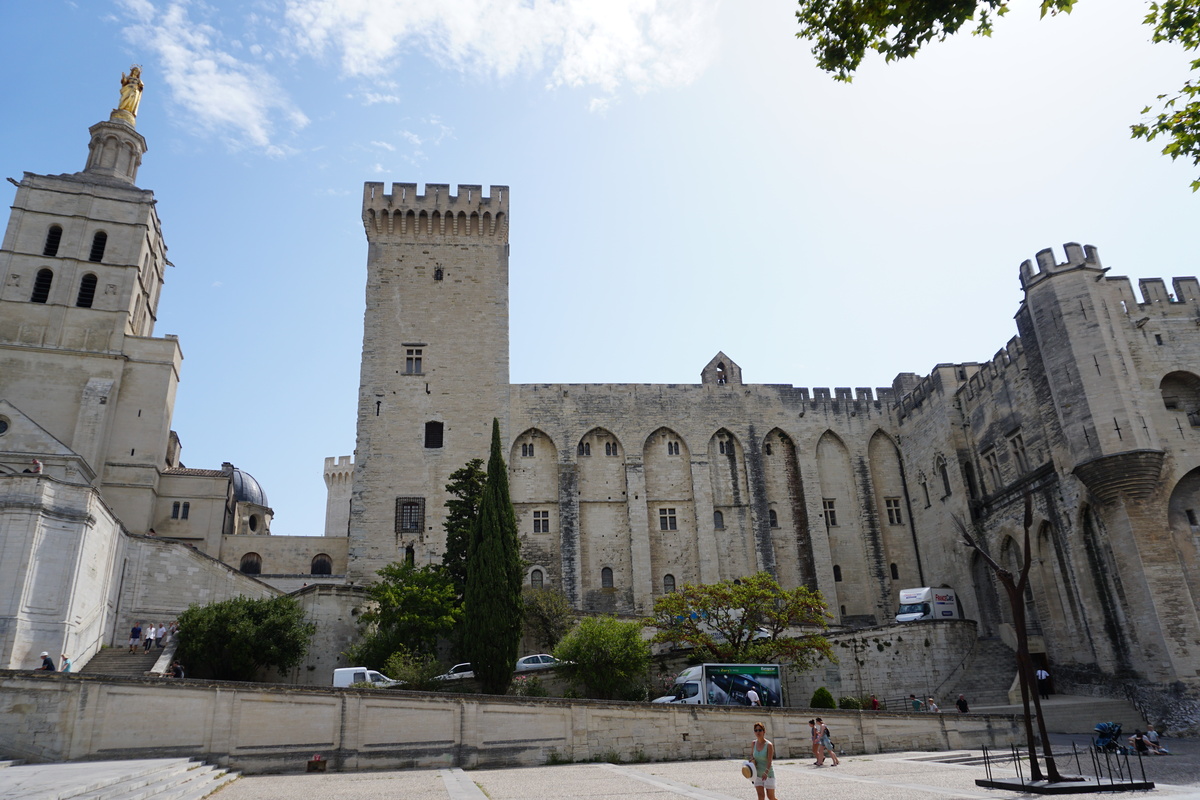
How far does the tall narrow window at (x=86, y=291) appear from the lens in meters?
35.3

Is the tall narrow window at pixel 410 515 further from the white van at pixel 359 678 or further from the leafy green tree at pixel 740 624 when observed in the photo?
the leafy green tree at pixel 740 624

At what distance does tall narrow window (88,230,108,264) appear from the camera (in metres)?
36.7

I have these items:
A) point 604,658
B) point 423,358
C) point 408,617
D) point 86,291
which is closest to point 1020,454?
point 604,658

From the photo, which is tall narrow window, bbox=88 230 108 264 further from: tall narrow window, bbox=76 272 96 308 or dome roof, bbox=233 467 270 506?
dome roof, bbox=233 467 270 506

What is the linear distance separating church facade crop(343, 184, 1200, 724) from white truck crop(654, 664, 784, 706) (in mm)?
9350

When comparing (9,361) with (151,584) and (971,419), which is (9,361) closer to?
(151,584)

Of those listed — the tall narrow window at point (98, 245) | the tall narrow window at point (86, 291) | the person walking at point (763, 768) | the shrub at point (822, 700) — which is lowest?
the person walking at point (763, 768)

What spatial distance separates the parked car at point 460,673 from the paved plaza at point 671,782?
7.97 metres

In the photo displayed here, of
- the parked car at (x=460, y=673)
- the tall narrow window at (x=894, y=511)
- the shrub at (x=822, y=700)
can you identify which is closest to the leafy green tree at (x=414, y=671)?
the parked car at (x=460, y=673)

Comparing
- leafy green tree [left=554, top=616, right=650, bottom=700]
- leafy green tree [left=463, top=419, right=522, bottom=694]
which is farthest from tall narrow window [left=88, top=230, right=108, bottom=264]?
leafy green tree [left=554, top=616, right=650, bottom=700]

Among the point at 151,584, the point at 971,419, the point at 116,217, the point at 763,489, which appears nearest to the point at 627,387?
the point at 763,489

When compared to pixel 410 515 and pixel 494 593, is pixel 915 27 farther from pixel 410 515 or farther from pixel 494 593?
pixel 410 515

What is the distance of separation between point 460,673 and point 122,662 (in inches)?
345

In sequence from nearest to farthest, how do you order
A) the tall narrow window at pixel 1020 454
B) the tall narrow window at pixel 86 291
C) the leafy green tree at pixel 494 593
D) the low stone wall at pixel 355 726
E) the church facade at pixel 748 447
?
the low stone wall at pixel 355 726 < the leafy green tree at pixel 494 593 < the church facade at pixel 748 447 < the tall narrow window at pixel 1020 454 < the tall narrow window at pixel 86 291
